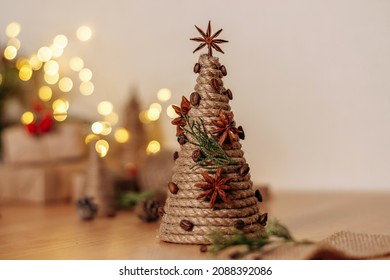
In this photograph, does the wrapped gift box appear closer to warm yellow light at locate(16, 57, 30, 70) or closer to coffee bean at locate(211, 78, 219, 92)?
warm yellow light at locate(16, 57, 30, 70)

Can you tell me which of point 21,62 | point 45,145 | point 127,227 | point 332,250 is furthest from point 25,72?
point 332,250

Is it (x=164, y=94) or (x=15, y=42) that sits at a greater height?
(x=15, y=42)

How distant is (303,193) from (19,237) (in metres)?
1.06

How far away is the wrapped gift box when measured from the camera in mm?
1975

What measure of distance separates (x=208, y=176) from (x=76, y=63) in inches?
55.0

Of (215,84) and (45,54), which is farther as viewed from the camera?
(45,54)

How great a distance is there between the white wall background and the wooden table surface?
190 millimetres

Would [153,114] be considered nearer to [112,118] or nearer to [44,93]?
[112,118]

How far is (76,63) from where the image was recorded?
7.64ft

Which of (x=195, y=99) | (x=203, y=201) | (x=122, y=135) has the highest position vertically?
(x=122, y=135)

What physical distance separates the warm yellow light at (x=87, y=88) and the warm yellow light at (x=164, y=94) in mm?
287

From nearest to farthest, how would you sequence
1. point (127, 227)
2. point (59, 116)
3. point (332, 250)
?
1. point (332, 250)
2. point (127, 227)
3. point (59, 116)
